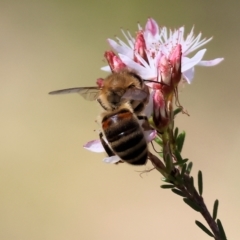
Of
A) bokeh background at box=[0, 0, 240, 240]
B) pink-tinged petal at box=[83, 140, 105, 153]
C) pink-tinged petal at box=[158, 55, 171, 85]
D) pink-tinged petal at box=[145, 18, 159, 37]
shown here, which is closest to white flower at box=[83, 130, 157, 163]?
pink-tinged petal at box=[83, 140, 105, 153]

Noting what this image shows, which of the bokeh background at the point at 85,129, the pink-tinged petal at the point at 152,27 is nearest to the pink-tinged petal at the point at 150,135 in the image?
the pink-tinged petal at the point at 152,27

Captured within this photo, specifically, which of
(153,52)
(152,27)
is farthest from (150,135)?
(152,27)

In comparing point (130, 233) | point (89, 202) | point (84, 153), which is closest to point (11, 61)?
point (84, 153)

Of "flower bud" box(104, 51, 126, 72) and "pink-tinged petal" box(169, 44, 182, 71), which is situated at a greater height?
"flower bud" box(104, 51, 126, 72)

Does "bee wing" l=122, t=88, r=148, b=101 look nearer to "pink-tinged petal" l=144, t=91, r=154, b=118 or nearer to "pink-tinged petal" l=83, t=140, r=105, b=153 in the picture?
"pink-tinged petal" l=144, t=91, r=154, b=118

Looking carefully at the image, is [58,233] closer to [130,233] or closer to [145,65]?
[130,233]

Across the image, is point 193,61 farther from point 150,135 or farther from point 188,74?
point 150,135

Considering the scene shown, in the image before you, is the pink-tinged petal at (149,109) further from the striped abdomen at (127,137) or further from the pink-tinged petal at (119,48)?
the pink-tinged petal at (119,48)
